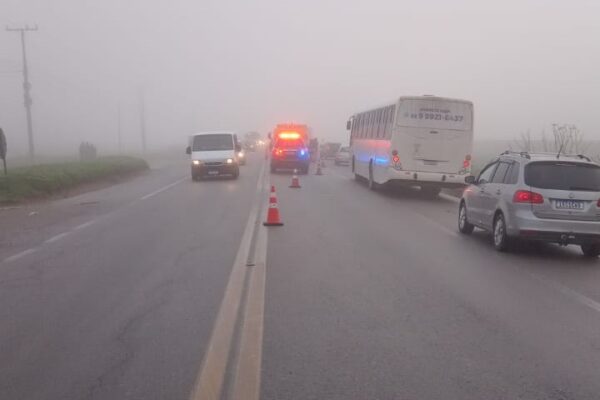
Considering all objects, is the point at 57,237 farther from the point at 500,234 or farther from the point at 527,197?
the point at 527,197

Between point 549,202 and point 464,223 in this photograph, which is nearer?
point 549,202

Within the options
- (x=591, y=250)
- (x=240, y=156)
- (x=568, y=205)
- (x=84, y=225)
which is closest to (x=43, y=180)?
(x=84, y=225)

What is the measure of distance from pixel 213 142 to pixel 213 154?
1.32 m

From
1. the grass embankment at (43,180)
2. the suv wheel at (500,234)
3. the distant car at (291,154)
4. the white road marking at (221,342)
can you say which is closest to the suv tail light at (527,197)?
the suv wheel at (500,234)

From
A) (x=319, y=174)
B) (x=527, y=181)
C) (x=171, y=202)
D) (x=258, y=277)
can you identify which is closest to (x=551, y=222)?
(x=527, y=181)

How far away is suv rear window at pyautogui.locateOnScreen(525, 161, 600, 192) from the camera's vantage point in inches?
395

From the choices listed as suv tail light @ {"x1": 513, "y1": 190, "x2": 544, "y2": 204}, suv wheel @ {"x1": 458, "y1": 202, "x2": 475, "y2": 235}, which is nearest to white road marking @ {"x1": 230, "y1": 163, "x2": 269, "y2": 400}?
suv tail light @ {"x1": 513, "y1": 190, "x2": 544, "y2": 204}

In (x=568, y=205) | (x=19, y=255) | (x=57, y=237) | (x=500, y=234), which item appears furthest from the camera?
(x=57, y=237)

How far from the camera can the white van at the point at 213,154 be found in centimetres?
2838

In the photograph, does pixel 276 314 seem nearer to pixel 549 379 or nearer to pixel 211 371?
pixel 211 371

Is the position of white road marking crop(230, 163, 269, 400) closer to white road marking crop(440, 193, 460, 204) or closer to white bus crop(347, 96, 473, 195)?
white bus crop(347, 96, 473, 195)

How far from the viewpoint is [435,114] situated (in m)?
19.8

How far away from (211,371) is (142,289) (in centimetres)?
306

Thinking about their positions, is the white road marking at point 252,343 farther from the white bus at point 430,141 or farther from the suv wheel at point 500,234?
the white bus at point 430,141
